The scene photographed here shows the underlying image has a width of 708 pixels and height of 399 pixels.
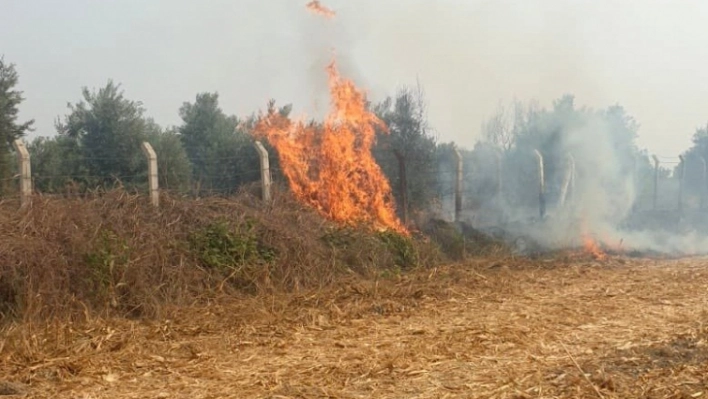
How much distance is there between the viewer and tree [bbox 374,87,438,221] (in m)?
16.6

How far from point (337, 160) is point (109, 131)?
4.89 metres

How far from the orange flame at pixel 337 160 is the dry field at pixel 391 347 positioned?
146 inches

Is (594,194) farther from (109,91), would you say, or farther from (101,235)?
(101,235)

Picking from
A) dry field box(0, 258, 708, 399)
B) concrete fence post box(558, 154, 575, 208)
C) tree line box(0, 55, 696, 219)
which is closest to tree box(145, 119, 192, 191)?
tree line box(0, 55, 696, 219)

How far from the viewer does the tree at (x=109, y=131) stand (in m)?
14.1

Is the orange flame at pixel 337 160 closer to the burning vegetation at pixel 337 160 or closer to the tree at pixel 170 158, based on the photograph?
the burning vegetation at pixel 337 160

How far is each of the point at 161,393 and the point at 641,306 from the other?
19.3ft

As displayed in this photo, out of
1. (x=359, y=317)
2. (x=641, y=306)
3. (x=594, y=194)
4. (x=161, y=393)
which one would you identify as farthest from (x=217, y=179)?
(x=594, y=194)

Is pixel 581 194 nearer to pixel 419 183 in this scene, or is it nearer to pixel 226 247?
pixel 419 183

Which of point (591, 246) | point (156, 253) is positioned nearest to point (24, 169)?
point (156, 253)

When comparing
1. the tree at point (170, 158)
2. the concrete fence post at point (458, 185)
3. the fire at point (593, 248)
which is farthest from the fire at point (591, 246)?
the tree at point (170, 158)

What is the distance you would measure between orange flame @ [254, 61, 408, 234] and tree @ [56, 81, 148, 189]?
2.62m

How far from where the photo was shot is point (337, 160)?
45.6 feet

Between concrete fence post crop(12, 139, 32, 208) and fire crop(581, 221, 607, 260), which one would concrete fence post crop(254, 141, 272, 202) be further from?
fire crop(581, 221, 607, 260)
